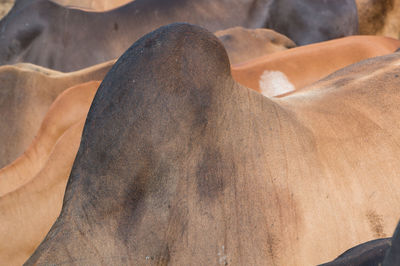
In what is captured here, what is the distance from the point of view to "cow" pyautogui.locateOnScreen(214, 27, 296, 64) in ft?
4.63

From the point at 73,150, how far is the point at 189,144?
0.31 metres

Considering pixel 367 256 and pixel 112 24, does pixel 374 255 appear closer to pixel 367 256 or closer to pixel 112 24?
pixel 367 256

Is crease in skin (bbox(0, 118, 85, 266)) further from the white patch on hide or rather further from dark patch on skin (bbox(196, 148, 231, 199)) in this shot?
the white patch on hide

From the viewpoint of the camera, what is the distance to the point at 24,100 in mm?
1122

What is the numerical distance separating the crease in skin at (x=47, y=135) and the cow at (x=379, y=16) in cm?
150

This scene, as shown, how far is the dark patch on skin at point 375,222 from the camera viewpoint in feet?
1.72

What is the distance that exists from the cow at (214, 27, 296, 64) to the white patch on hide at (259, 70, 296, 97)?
327 millimetres

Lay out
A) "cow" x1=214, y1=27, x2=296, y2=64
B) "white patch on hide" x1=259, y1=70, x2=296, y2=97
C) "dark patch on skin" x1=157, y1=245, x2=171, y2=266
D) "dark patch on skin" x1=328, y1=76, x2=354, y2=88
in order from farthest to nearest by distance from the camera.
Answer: "cow" x1=214, y1=27, x2=296, y2=64 < "white patch on hide" x1=259, y1=70, x2=296, y2=97 < "dark patch on skin" x1=328, y1=76, x2=354, y2=88 < "dark patch on skin" x1=157, y1=245, x2=171, y2=266

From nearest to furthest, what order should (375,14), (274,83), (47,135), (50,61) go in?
(47,135) → (274,83) → (50,61) → (375,14)

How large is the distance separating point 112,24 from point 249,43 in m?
0.62

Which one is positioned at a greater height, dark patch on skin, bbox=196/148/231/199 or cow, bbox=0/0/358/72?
dark patch on skin, bbox=196/148/231/199

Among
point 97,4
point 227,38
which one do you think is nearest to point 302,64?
point 227,38

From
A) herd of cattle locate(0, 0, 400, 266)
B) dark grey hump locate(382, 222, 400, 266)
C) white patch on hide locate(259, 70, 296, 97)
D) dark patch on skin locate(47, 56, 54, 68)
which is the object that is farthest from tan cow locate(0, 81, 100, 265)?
dark patch on skin locate(47, 56, 54, 68)

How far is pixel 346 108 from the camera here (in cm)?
60
